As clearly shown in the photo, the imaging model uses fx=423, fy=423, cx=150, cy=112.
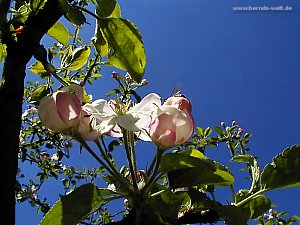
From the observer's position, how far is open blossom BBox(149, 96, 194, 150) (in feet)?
2.22

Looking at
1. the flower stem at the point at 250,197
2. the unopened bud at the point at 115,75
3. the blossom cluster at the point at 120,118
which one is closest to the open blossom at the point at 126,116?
the blossom cluster at the point at 120,118

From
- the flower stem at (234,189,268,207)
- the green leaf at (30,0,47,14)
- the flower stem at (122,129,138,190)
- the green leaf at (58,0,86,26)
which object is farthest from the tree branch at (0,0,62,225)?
the flower stem at (234,189,268,207)

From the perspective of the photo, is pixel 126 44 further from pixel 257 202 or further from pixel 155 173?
pixel 257 202

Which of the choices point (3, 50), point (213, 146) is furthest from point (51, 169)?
point (3, 50)

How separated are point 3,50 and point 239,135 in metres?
2.55

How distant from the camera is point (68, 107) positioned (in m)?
0.70

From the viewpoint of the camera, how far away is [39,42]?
89cm

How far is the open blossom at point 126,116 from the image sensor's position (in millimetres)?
705

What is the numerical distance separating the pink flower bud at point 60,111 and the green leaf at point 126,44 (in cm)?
12

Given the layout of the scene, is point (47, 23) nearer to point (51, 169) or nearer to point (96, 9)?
point (96, 9)

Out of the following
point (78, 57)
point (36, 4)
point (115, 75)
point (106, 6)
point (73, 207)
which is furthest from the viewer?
point (115, 75)

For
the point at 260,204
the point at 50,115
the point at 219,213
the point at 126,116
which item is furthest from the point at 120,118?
the point at 260,204

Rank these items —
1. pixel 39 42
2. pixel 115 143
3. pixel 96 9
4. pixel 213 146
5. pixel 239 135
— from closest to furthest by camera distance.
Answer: pixel 96 9, pixel 39 42, pixel 115 143, pixel 213 146, pixel 239 135

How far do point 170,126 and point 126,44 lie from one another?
0.64 feet
